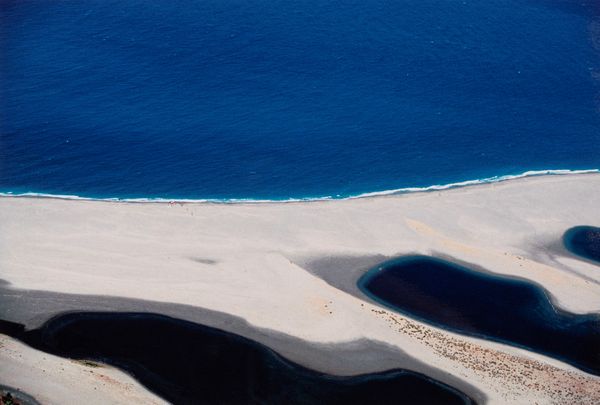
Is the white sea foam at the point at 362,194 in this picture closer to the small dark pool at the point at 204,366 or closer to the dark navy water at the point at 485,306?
the dark navy water at the point at 485,306

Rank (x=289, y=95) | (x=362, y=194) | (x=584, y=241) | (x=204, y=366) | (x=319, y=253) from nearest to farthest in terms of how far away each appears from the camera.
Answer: (x=204, y=366) → (x=319, y=253) → (x=584, y=241) → (x=362, y=194) → (x=289, y=95)

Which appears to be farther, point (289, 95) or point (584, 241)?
point (289, 95)

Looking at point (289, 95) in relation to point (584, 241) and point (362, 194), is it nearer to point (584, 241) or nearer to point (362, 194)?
point (362, 194)

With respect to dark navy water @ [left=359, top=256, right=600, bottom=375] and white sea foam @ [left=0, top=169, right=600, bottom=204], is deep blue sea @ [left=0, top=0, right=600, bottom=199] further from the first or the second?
dark navy water @ [left=359, top=256, right=600, bottom=375]

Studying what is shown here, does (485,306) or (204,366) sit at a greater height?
(485,306)

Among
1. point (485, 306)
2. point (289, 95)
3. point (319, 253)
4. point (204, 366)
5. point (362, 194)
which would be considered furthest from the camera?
point (289, 95)

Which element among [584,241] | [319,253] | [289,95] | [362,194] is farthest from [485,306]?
[289,95]

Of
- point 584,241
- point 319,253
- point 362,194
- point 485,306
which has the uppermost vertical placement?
point 362,194

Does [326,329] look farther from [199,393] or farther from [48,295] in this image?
[48,295]

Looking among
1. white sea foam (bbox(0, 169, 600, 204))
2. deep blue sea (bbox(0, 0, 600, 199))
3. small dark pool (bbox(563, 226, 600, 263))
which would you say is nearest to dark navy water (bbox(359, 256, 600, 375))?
small dark pool (bbox(563, 226, 600, 263))
